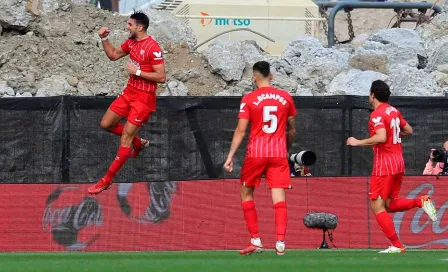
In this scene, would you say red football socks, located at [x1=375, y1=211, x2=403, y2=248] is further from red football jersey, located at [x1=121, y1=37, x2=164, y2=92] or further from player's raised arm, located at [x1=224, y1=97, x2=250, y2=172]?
red football jersey, located at [x1=121, y1=37, x2=164, y2=92]

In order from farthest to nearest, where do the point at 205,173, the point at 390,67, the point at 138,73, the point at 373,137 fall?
1. the point at 390,67
2. the point at 205,173
3. the point at 138,73
4. the point at 373,137

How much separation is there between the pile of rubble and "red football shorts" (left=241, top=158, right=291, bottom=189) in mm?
10428

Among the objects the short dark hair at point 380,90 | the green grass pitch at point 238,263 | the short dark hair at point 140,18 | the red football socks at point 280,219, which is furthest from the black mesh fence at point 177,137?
the red football socks at point 280,219

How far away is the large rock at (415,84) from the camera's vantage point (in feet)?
76.1

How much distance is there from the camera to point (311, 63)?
83.1 feet

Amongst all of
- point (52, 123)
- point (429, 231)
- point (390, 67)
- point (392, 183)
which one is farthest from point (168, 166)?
point (390, 67)

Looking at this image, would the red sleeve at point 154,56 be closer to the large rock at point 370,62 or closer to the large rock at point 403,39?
the large rock at point 370,62

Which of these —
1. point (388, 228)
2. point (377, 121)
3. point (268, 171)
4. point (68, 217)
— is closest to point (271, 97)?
point (268, 171)

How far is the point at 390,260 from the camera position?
39.9ft

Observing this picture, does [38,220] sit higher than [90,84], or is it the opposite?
[90,84]

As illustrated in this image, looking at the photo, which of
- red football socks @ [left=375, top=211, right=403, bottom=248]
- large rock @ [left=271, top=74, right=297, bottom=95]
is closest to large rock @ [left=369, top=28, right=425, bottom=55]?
large rock @ [left=271, top=74, right=297, bottom=95]

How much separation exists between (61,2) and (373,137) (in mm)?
13952

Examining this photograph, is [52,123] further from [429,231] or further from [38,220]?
[429,231]

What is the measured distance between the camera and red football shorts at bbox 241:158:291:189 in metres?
12.9
